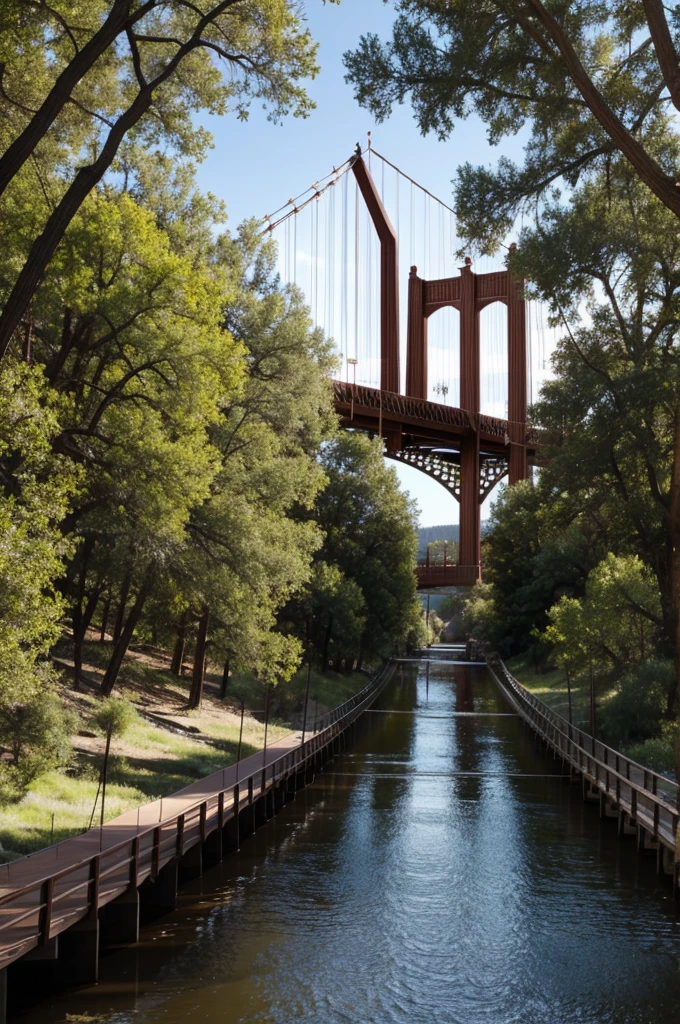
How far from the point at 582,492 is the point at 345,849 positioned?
11.4 meters

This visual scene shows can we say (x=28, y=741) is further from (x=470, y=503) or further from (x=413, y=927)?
(x=470, y=503)

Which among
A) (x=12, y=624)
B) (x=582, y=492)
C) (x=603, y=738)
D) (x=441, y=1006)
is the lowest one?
(x=441, y=1006)

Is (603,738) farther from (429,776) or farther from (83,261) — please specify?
(83,261)

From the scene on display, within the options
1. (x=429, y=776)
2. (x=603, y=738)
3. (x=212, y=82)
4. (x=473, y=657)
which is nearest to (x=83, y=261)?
(x=212, y=82)

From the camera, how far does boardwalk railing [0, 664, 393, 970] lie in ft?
39.1

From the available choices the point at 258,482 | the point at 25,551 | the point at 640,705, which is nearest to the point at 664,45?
the point at 25,551

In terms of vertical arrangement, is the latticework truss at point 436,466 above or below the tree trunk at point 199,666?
above

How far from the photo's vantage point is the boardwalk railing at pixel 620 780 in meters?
19.7

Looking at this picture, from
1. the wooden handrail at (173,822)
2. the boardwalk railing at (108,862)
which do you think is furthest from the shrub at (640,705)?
the boardwalk railing at (108,862)

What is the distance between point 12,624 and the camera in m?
15.0

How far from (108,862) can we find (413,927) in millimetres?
4841

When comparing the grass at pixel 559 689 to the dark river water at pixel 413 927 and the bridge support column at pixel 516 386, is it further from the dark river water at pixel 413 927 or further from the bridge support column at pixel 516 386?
the bridge support column at pixel 516 386

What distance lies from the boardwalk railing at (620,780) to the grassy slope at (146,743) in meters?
8.62

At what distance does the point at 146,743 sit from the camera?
87.3 ft
